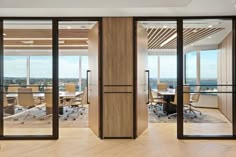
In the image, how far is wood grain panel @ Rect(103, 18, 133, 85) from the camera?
17.9 feet

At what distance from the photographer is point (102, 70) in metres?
5.49

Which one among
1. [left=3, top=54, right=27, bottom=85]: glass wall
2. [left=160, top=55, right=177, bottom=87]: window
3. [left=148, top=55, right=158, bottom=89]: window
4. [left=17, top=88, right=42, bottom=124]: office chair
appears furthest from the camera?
[left=148, top=55, right=158, bottom=89]: window

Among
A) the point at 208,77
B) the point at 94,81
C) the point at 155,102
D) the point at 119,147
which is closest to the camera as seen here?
the point at 119,147

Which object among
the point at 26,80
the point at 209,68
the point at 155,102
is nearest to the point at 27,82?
the point at 26,80

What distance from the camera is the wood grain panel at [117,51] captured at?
17.9 feet

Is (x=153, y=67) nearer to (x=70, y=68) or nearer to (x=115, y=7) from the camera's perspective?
(x=70, y=68)

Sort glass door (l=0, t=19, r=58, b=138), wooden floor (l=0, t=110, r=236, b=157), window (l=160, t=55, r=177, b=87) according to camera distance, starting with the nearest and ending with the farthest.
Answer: wooden floor (l=0, t=110, r=236, b=157) < glass door (l=0, t=19, r=58, b=138) < window (l=160, t=55, r=177, b=87)

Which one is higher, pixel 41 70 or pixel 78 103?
pixel 41 70

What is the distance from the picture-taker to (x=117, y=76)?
5.46 meters

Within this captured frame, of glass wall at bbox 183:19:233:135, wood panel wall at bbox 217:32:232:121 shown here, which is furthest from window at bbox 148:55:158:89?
wood panel wall at bbox 217:32:232:121

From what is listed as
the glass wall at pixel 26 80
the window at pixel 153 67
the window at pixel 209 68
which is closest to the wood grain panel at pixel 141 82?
the window at pixel 209 68

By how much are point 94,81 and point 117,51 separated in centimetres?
90

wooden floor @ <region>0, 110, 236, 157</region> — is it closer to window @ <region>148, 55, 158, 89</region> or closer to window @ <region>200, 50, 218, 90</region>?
window @ <region>200, 50, 218, 90</region>

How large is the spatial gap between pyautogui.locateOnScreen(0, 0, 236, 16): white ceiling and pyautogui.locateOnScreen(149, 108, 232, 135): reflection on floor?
2723 millimetres
